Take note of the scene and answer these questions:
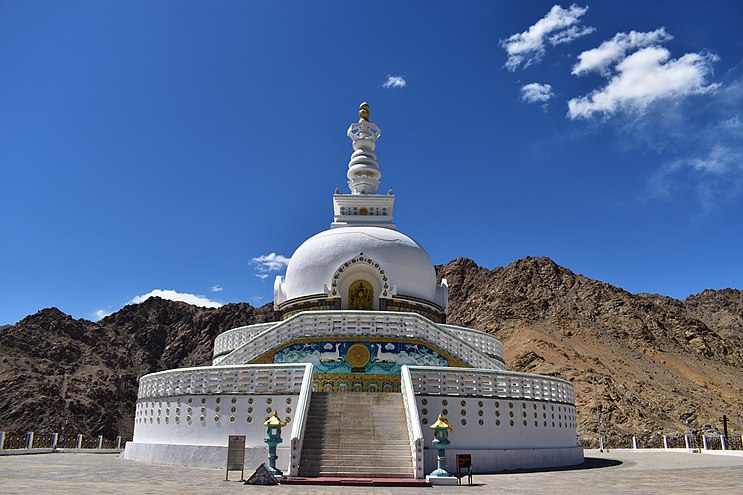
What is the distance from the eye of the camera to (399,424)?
17.4 meters

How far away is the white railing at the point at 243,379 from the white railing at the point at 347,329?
2.87 metres

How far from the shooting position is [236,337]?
28109 millimetres

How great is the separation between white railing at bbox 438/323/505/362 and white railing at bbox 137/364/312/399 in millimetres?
9309

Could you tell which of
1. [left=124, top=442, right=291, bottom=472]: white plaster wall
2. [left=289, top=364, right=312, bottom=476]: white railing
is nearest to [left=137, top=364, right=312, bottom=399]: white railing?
[left=289, top=364, right=312, bottom=476]: white railing

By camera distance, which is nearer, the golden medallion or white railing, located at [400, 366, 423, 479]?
white railing, located at [400, 366, 423, 479]

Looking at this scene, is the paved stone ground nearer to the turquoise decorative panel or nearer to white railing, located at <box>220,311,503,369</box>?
white railing, located at <box>220,311,503,369</box>

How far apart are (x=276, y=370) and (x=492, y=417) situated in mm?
6298

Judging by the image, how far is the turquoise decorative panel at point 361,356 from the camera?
2181 cm

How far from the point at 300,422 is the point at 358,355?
18.7 feet

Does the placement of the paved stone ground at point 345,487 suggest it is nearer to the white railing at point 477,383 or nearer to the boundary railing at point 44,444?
the white railing at point 477,383

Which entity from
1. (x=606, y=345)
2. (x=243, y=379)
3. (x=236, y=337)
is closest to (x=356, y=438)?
(x=243, y=379)

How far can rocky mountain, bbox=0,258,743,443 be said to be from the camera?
64.2m

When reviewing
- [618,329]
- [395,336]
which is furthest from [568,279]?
[395,336]

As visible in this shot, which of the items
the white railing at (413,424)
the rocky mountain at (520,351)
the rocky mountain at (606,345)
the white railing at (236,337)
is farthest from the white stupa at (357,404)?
the rocky mountain at (520,351)
